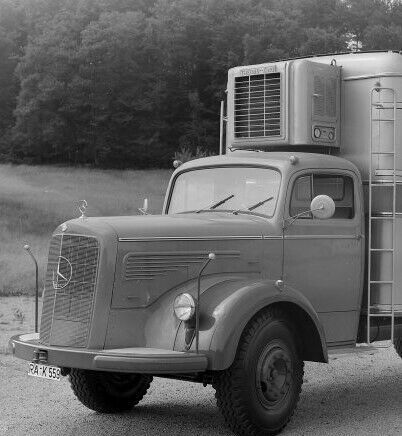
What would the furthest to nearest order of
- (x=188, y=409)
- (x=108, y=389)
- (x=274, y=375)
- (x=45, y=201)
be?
(x=45, y=201), (x=188, y=409), (x=108, y=389), (x=274, y=375)

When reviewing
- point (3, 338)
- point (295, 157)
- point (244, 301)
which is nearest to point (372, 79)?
point (295, 157)

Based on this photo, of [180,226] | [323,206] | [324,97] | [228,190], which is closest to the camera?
[180,226]

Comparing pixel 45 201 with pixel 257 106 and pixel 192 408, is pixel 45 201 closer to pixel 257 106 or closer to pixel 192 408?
pixel 257 106

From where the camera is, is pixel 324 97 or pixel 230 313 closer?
pixel 230 313

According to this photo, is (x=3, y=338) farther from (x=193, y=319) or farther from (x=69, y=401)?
(x=193, y=319)

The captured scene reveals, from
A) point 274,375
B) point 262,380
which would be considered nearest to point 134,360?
point 262,380

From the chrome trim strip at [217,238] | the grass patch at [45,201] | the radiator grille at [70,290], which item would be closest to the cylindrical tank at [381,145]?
the chrome trim strip at [217,238]

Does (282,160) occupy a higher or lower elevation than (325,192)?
higher

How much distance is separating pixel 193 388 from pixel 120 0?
7765 cm

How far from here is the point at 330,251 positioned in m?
8.05

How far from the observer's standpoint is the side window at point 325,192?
797cm

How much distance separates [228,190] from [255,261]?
88cm

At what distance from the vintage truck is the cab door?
0.01m

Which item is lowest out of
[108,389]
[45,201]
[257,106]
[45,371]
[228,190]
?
[108,389]
